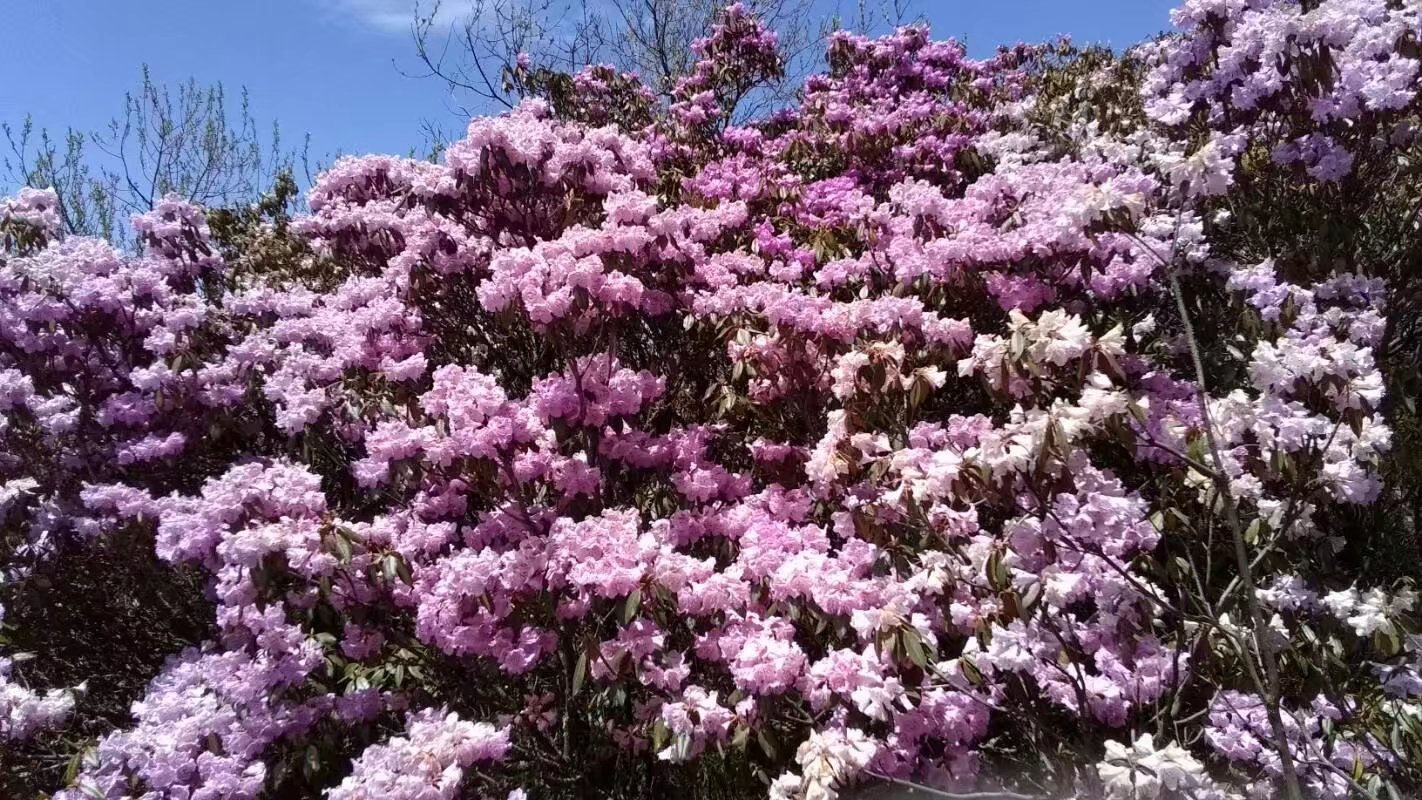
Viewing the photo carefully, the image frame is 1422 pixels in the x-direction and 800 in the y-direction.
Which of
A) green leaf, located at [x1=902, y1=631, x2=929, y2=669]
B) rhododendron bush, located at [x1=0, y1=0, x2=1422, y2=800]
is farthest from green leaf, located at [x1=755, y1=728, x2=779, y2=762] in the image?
green leaf, located at [x1=902, y1=631, x2=929, y2=669]

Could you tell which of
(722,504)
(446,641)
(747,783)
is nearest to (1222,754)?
(747,783)

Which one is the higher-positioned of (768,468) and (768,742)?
(768,468)

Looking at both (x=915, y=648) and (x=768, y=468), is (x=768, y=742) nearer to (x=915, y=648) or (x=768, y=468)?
(x=915, y=648)

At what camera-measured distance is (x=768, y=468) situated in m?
3.52

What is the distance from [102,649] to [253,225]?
3634 mm

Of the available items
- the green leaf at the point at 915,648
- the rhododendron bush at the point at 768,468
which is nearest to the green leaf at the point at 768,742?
the rhododendron bush at the point at 768,468

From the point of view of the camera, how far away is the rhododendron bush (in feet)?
7.52

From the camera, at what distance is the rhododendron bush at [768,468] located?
2293 mm

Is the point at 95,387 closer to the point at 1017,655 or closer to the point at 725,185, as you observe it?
the point at 725,185

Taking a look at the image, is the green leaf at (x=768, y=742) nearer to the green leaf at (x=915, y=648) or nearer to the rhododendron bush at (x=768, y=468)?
the rhododendron bush at (x=768, y=468)

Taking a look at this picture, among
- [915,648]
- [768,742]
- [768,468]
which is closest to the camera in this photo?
[915,648]

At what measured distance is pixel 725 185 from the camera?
504 cm

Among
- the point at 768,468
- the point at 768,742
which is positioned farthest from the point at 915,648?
the point at 768,468

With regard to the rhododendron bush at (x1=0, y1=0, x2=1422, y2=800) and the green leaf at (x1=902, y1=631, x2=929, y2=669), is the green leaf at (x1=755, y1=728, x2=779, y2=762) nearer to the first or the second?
the rhododendron bush at (x1=0, y1=0, x2=1422, y2=800)
